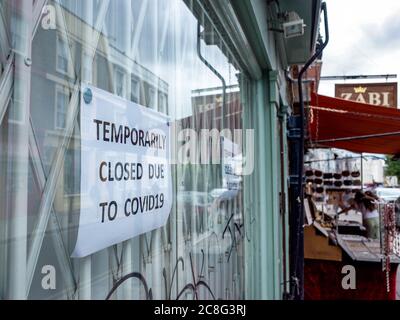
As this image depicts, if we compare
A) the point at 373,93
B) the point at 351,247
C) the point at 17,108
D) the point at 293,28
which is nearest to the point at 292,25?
the point at 293,28

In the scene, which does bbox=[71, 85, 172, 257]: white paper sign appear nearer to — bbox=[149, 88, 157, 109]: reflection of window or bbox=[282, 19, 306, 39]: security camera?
bbox=[149, 88, 157, 109]: reflection of window

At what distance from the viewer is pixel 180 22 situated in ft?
4.69

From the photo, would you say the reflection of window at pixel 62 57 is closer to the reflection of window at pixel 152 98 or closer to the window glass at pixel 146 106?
the window glass at pixel 146 106

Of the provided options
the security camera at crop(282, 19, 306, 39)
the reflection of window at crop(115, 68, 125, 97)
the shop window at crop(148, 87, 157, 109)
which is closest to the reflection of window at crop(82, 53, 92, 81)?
the reflection of window at crop(115, 68, 125, 97)

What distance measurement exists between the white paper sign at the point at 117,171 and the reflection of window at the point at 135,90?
0.07 feet

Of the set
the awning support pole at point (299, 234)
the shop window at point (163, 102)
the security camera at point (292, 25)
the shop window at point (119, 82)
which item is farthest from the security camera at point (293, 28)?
the shop window at point (119, 82)

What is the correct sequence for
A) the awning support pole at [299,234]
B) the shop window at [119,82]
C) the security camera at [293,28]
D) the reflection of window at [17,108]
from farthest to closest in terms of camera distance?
the awning support pole at [299,234] < the security camera at [293,28] < the shop window at [119,82] < the reflection of window at [17,108]

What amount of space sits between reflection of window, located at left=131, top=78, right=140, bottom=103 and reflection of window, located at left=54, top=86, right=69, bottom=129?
0.28 m

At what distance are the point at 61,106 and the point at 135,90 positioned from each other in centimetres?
33

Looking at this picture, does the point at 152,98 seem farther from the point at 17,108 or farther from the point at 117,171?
the point at 17,108

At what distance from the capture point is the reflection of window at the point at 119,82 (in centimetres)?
90

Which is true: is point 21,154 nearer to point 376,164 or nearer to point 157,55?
point 157,55
